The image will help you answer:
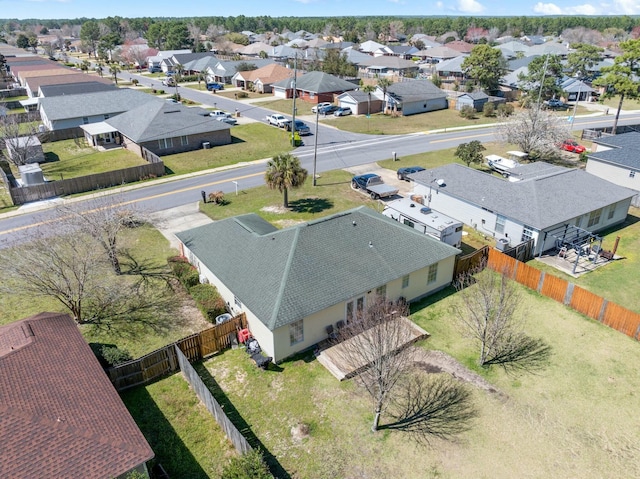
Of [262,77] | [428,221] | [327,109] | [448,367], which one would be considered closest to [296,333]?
[448,367]

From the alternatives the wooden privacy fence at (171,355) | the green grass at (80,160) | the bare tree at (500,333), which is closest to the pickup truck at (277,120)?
the green grass at (80,160)

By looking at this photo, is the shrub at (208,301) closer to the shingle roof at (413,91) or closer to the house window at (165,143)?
the house window at (165,143)

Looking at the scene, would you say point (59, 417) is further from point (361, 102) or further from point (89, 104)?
point (361, 102)

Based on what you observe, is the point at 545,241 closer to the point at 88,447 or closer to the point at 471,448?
the point at 471,448

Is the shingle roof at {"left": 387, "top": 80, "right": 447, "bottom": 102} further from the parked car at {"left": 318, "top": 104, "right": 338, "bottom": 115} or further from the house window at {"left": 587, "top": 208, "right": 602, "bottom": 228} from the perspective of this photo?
the house window at {"left": 587, "top": 208, "right": 602, "bottom": 228}

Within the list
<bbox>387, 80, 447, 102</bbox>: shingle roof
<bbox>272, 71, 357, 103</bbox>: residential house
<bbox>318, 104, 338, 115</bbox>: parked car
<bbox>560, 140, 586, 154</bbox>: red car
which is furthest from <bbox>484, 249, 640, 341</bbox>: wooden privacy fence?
<bbox>272, 71, 357, 103</bbox>: residential house

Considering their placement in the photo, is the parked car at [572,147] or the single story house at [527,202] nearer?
the single story house at [527,202]
